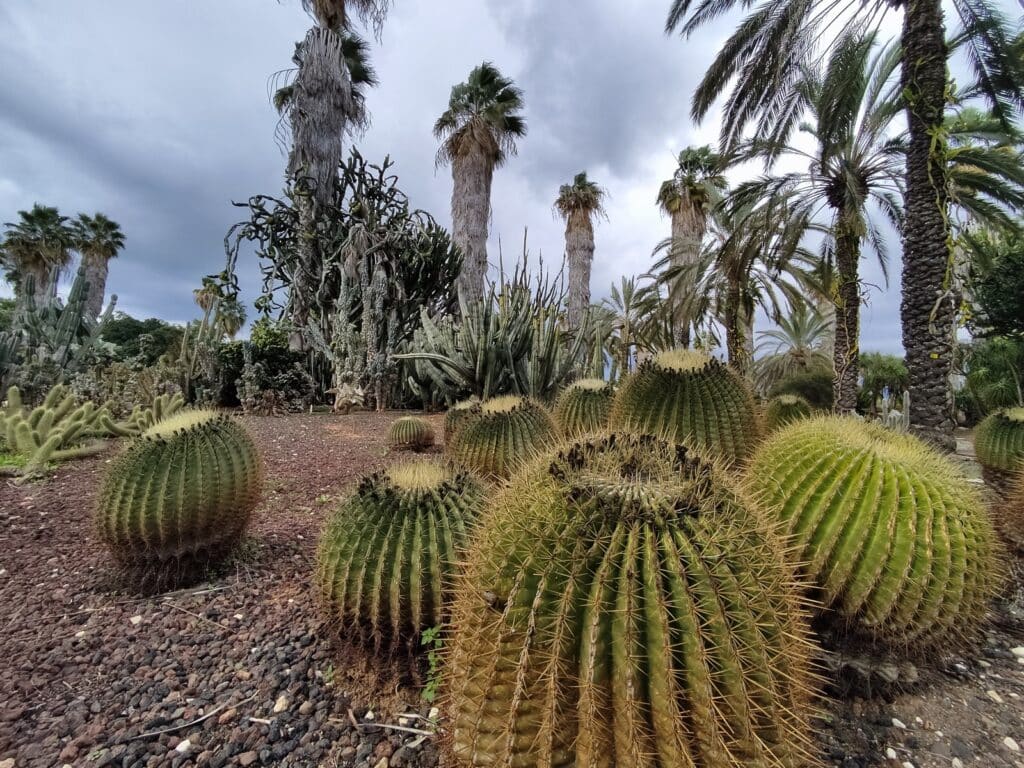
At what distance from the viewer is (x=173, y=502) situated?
3.21 m

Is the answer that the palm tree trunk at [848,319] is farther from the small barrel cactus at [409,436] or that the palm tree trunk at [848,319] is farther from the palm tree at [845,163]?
the small barrel cactus at [409,436]

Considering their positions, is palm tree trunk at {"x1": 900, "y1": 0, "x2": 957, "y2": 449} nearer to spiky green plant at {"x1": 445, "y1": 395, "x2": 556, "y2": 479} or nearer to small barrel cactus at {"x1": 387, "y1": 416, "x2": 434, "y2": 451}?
spiky green plant at {"x1": 445, "y1": 395, "x2": 556, "y2": 479}

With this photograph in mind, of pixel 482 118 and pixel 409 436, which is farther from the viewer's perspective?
pixel 482 118

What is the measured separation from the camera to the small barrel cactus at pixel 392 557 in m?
2.40

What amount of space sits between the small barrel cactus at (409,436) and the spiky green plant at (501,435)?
8.06 ft

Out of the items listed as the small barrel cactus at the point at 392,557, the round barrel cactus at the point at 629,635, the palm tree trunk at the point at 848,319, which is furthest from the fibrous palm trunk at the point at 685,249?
the round barrel cactus at the point at 629,635

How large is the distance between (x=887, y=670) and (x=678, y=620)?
186cm

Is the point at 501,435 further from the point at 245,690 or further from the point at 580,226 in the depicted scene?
the point at 580,226

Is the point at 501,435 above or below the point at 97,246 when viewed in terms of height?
below

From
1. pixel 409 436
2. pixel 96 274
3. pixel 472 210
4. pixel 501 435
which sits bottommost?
pixel 409 436

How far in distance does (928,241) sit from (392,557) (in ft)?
27.2

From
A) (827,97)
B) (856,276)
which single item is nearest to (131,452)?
(827,97)

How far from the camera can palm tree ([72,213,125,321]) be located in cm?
3006

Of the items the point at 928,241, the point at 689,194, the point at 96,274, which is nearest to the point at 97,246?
the point at 96,274
